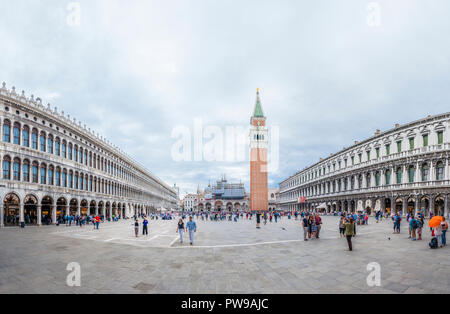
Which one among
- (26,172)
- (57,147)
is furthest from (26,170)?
(57,147)

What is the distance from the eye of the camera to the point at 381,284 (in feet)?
22.1

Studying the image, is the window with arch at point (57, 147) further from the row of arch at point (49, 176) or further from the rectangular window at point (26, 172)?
the rectangular window at point (26, 172)

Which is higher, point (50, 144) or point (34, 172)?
point (50, 144)

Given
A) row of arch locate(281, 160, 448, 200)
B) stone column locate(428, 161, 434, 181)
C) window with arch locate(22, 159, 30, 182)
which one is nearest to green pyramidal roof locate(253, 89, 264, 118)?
row of arch locate(281, 160, 448, 200)

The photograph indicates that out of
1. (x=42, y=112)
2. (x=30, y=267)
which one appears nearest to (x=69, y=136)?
(x=42, y=112)

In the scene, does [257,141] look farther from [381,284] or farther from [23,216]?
[381,284]

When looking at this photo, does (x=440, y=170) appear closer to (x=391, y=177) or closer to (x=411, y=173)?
(x=411, y=173)

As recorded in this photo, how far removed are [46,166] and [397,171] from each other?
5068 centimetres

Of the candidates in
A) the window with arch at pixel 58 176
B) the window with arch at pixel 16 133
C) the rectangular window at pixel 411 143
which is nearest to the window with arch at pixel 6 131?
the window with arch at pixel 16 133

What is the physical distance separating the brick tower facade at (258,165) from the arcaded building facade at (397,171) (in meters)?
44.5

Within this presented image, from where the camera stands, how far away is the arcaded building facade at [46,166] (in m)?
26.6

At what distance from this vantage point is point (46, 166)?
31.2 m

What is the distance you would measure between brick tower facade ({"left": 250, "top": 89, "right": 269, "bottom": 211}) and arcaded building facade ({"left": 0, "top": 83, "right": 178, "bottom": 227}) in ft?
212
